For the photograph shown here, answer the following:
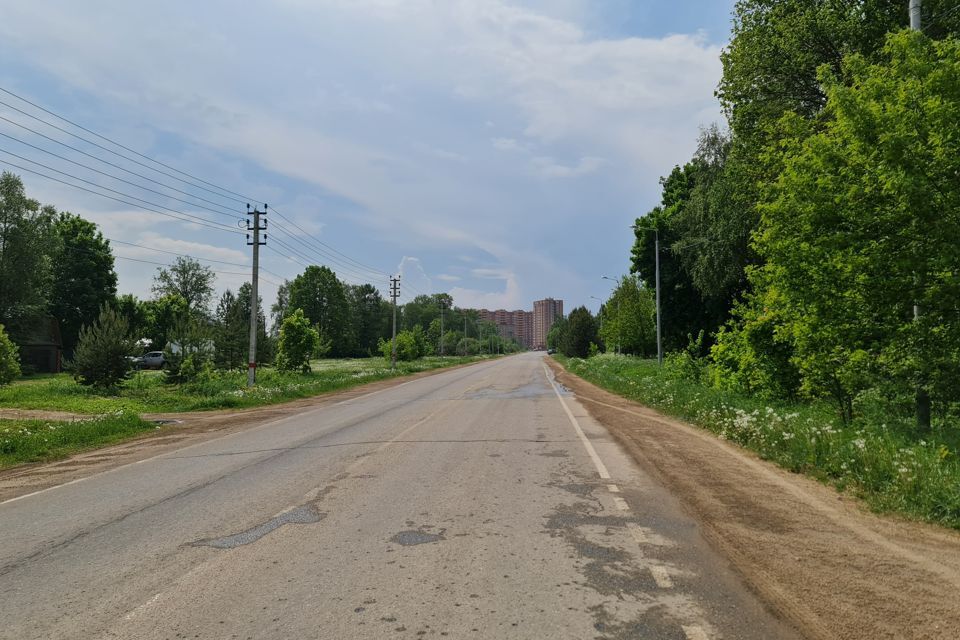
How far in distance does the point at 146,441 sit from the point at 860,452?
14.8m

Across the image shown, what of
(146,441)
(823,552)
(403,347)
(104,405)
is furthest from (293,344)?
(823,552)

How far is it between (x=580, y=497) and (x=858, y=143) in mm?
7140

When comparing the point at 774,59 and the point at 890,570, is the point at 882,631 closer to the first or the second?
the point at 890,570

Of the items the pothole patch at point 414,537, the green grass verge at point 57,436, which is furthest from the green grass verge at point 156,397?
the pothole patch at point 414,537

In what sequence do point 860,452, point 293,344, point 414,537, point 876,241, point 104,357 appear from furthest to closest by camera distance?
1. point 293,344
2. point 104,357
3. point 876,241
4. point 860,452
5. point 414,537

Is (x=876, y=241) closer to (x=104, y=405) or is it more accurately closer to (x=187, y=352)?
(x=104, y=405)

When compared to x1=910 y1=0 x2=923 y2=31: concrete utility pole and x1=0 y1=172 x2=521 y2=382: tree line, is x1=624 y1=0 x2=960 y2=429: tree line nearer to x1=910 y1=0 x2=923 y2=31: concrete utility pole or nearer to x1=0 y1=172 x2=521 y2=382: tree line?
x1=910 y1=0 x2=923 y2=31: concrete utility pole

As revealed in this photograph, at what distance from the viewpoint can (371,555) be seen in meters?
4.84

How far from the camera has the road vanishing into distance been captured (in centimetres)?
363

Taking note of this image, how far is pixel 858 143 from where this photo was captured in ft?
28.1

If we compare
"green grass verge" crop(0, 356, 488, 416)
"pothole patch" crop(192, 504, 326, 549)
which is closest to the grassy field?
"green grass verge" crop(0, 356, 488, 416)

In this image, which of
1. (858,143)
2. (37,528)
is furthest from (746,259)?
(37,528)

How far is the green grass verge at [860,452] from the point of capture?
19.5ft

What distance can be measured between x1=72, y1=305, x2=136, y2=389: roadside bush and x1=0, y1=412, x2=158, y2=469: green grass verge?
11114mm
